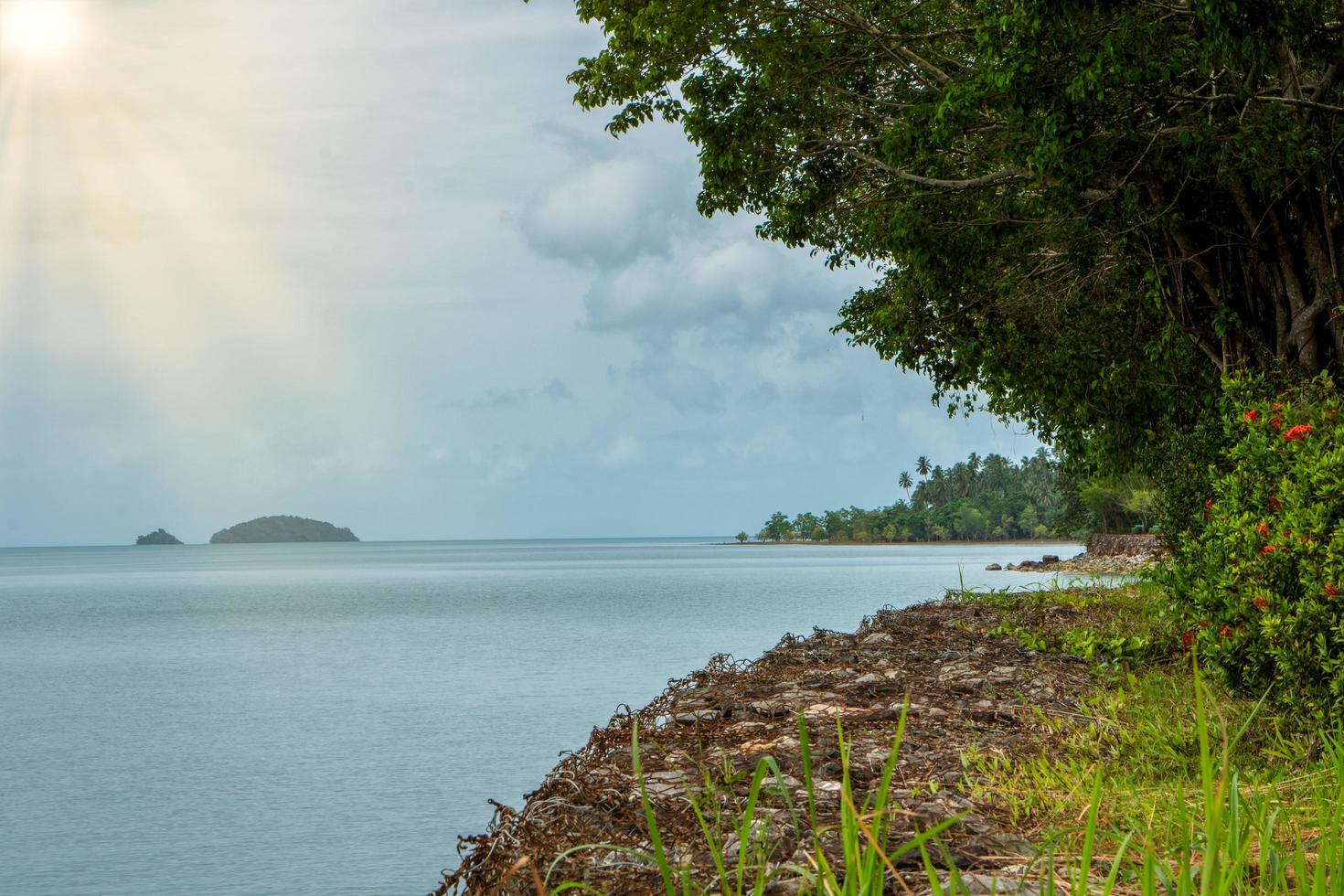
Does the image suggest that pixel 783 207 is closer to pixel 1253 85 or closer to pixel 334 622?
pixel 1253 85

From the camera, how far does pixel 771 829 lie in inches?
147

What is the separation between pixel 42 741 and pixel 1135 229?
57.0ft

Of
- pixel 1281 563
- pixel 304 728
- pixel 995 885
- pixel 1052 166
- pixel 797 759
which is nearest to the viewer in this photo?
pixel 995 885

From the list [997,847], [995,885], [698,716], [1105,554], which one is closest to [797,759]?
[698,716]

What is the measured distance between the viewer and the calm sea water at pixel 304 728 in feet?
34.7

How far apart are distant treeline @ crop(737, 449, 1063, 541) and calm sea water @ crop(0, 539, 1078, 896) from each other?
110743mm

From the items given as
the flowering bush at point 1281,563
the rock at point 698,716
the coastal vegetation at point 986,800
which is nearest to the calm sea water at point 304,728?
the rock at point 698,716

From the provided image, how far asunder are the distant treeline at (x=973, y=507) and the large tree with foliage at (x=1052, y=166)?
132 meters

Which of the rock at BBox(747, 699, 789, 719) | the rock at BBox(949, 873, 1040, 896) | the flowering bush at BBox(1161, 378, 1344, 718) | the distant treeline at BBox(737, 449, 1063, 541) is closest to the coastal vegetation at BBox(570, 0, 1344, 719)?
the flowering bush at BBox(1161, 378, 1344, 718)

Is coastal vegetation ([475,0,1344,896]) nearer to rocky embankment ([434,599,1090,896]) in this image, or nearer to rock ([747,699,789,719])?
rocky embankment ([434,599,1090,896])

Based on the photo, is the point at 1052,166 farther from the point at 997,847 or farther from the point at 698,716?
the point at 997,847

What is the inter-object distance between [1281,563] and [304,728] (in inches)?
589

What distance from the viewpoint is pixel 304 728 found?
17.2 m

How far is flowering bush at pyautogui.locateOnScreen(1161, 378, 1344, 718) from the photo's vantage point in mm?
5523
